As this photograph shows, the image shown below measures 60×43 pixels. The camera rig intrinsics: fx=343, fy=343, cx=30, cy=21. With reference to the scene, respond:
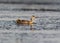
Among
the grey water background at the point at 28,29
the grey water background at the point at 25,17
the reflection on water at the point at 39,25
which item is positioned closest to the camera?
the grey water background at the point at 28,29

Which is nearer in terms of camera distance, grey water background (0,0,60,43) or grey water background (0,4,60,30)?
grey water background (0,0,60,43)

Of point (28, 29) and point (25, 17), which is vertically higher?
point (25, 17)

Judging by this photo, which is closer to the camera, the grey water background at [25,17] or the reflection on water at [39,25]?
the reflection on water at [39,25]

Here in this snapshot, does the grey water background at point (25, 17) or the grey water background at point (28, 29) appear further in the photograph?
the grey water background at point (25, 17)

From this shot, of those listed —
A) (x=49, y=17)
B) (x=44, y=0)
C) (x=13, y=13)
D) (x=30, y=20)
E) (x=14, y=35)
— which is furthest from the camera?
(x=44, y=0)

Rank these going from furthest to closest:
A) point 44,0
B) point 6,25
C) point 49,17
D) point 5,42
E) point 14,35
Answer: point 44,0
point 49,17
point 6,25
point 14,35
point 5,42


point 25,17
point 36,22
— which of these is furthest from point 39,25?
point 25,17

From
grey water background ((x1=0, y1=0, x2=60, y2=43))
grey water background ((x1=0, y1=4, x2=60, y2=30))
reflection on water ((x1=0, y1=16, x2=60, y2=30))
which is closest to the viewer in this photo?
grey water background ((x1=0, y1=0, x2=60, y2=43))

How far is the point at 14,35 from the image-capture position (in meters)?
12.1

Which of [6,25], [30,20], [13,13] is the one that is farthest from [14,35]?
[13,13]

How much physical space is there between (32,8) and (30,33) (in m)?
6.39

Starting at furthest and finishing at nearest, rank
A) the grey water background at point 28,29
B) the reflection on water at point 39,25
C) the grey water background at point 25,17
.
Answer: the grey water background at point 25,17 → the reflection on water at point 39,25 → the grey water background at point 28,29

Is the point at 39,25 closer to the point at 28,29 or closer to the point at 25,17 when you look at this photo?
the point at 28,29

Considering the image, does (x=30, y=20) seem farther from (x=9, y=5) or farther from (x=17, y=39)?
(x=9, y=5)
